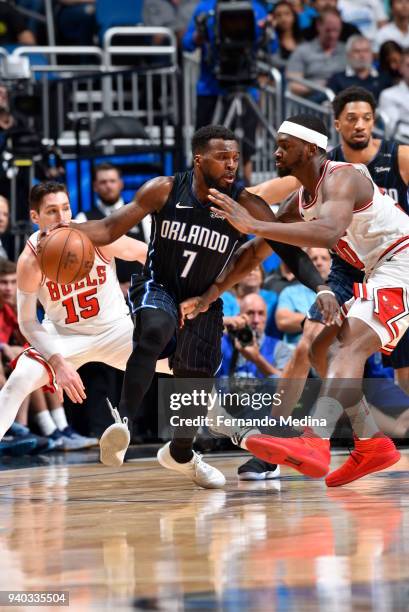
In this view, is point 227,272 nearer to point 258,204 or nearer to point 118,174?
point 258,204

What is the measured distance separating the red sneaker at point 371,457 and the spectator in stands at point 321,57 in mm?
7491

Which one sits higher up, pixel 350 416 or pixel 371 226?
pixel 371 226

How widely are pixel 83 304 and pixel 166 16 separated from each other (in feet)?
22.9

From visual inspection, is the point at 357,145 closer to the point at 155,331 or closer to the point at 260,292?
the point at 155,331

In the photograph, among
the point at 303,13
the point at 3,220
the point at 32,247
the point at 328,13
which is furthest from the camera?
the point at 303,13

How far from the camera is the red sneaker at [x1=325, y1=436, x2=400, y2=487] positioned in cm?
571

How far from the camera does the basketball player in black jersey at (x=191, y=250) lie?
231 inches

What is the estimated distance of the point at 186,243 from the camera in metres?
6.00

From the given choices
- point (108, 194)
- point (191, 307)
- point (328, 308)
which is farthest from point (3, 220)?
point (328, 308)

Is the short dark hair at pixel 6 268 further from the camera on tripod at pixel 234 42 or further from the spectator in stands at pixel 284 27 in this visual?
the spectator in stands at pixel 284 27

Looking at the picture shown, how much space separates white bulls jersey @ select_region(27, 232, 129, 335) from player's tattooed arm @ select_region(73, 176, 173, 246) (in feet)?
2.64

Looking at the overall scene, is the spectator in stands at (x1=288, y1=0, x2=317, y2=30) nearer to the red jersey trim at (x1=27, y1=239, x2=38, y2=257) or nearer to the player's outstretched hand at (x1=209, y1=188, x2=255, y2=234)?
the red jersey trim at (x1=27, y1=239, x2=38, y2=257)

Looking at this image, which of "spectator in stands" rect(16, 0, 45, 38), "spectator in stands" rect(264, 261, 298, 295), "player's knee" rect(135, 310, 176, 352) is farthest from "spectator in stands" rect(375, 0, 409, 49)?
"player's knee" rect(135, 310, 176, 352)

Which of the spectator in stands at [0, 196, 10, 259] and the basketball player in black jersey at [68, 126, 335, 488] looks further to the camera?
the spectator in stands at [0, 196, 10, 259]
